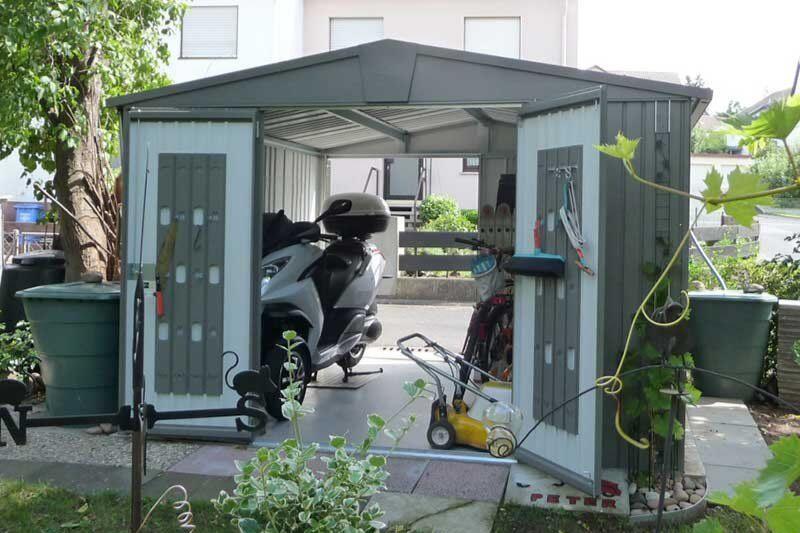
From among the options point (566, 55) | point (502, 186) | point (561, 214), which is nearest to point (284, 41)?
point (566, 55)

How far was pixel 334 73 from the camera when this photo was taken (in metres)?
5.41

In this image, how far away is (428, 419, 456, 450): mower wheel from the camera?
5.39m

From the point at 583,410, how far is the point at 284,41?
51.9 ft

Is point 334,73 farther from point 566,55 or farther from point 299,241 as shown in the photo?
point 566,55

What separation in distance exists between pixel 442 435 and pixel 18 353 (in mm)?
3608

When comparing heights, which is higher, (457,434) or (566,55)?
(566,55)

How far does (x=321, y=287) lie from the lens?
22.6 ft

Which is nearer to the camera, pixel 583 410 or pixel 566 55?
pixel 583 410

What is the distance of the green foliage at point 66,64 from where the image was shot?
6570mm

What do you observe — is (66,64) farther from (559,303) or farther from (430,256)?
(430,256)

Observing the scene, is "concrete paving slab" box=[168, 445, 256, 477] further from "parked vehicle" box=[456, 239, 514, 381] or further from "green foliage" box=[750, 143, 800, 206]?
"green foliage" box=[750, 143, 800, 206]

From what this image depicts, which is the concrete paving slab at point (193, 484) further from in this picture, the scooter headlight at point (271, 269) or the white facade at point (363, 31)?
the white facade at point (363, 31)

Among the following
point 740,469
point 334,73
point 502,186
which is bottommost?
point 740,469

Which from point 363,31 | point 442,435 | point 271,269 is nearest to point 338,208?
point 271,269
